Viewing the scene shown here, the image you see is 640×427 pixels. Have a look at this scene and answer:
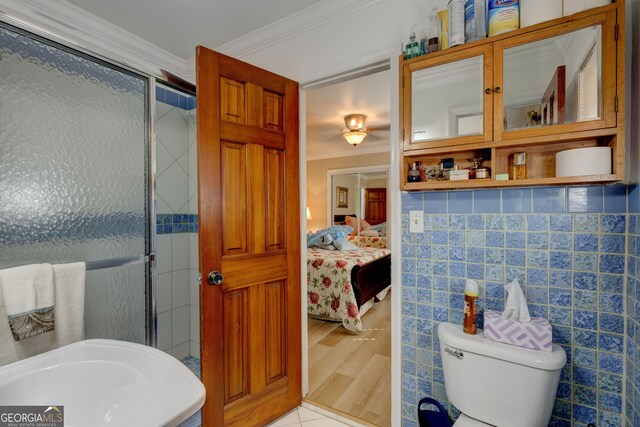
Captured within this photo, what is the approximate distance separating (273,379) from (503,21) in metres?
2.15

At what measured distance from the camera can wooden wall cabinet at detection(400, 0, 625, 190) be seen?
1028mm

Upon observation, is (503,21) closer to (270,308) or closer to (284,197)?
(284,197)

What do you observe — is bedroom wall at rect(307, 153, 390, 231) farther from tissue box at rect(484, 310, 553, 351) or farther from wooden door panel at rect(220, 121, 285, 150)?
tissue box at rect(484, 310, 553, 351)

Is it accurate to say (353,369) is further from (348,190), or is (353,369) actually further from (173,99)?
(348,190)

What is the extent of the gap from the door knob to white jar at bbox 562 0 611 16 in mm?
1846

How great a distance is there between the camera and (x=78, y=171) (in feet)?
3.97

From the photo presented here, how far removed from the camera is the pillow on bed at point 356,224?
5.68 m

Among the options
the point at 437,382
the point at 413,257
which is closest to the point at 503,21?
the point at 413,257

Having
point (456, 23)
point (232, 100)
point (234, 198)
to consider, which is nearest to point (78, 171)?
point (234, 198)

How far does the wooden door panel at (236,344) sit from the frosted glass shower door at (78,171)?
390mm

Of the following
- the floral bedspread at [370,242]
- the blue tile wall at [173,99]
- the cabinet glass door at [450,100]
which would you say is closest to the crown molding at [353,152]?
the floral bedspread at [370,242]

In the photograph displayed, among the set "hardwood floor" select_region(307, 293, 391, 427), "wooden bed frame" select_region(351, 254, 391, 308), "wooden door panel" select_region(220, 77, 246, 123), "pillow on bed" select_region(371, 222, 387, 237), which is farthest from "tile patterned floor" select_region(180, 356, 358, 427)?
"pillow on bed" select_region(371, 222, 387, 237)

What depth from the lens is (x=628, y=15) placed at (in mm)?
1078

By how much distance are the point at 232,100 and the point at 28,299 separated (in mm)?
1189
